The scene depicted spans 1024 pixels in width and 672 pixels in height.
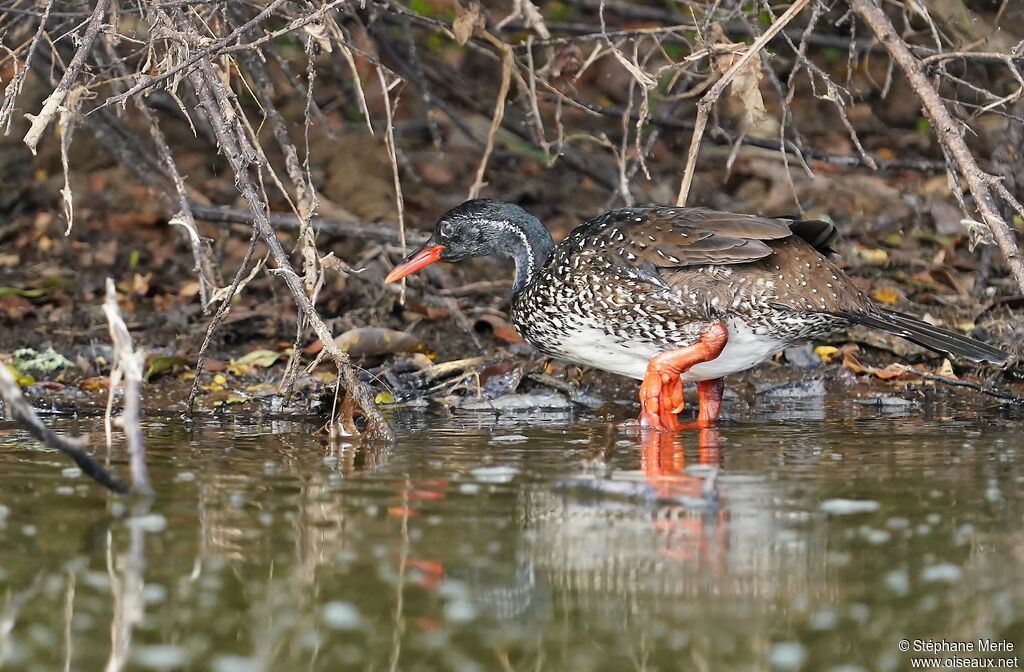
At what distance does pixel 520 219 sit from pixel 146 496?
3003mm

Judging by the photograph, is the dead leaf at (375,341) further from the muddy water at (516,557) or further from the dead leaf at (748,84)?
the dead leaf at (748,84)

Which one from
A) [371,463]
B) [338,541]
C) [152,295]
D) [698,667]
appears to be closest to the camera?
[698,667]

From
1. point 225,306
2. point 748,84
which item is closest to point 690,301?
point 748,84

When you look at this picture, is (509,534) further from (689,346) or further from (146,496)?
(689,346)

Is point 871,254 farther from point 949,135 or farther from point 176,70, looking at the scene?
point 176,70

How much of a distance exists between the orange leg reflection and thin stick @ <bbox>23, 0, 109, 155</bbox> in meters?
2.42

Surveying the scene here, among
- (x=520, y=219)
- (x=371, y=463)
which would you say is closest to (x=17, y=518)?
(x=371, y=463)

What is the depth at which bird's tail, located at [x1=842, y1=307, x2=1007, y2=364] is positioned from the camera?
5984 mm

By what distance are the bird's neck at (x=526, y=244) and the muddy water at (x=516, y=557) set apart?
1.54 meters

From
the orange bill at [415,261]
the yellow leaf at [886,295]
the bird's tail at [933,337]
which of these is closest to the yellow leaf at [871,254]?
the yellow leaf at [886,295]

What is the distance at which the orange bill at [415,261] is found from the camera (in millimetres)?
7016

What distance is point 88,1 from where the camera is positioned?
6.64 metres

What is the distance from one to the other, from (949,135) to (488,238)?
252 centimetres

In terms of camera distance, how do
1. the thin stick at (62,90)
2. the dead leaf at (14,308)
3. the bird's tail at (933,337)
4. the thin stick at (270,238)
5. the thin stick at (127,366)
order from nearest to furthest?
the thin stick at (127,366), the thin stick at (62,90), the thin stick at (270,238), the bird's tail at (933,337), the dead leaf at (14,308)
